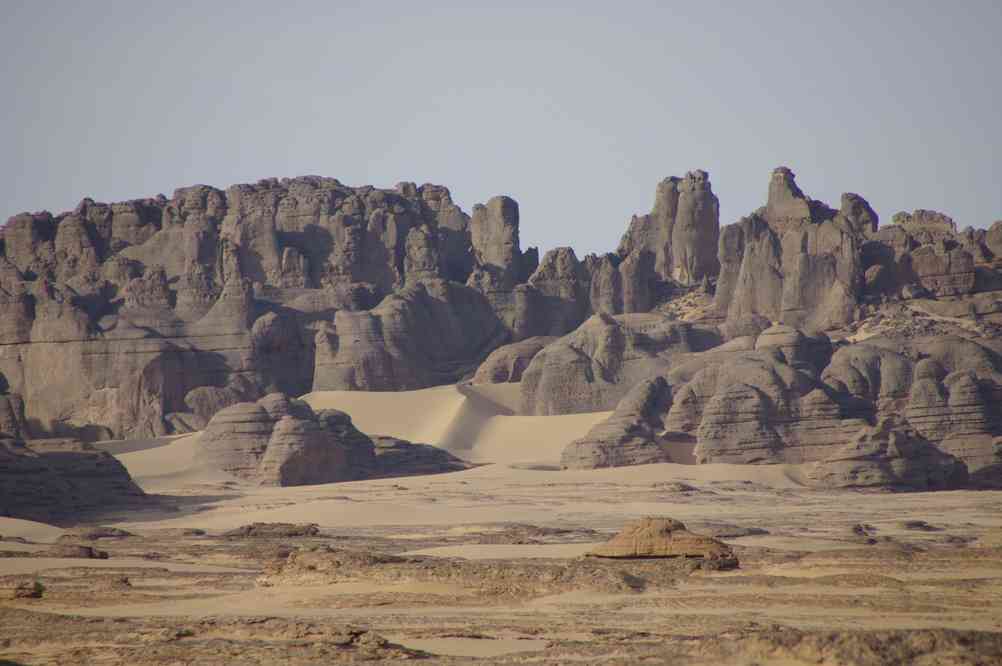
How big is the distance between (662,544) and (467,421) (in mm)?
32583

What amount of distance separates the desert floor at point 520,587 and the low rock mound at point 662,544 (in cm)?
42

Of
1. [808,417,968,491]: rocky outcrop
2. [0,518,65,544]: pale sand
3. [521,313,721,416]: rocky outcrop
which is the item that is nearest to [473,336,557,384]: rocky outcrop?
[521,313,721,416]: rocky outcrop

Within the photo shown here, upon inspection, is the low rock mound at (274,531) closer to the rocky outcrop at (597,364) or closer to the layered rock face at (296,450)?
the layered rock face at (296,450)

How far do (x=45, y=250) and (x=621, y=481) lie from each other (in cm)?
3942

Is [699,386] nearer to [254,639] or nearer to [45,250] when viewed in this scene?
[254,639]

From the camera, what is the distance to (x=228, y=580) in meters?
22.5

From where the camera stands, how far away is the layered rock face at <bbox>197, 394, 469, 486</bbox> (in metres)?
42.2

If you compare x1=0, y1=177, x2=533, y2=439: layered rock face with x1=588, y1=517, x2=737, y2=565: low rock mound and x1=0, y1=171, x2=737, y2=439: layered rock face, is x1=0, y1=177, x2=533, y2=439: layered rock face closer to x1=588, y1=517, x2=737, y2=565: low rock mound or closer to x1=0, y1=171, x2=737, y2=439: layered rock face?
x1=0, y1=171, x2=737, y2=439: layered rock face

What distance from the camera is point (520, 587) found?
65.1ft

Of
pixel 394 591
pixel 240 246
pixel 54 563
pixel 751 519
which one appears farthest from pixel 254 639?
pixel 240 246

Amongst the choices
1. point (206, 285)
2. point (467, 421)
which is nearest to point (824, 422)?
point (467, 421)

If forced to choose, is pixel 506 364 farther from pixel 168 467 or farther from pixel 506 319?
pixel 168 467

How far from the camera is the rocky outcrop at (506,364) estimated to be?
58.8 meters

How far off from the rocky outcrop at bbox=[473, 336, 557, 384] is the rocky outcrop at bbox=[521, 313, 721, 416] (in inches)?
93.9
